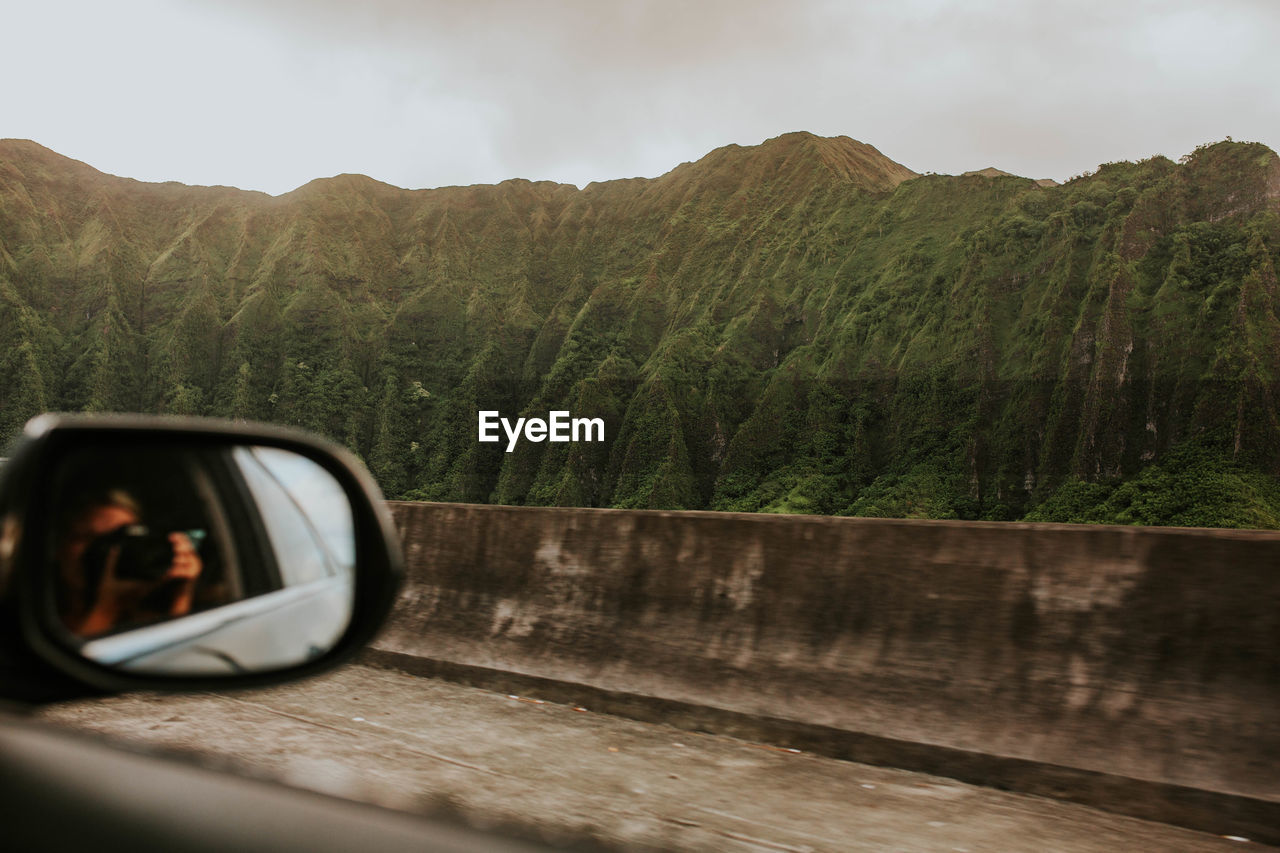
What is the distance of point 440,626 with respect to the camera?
6.00 metres

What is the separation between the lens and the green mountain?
8738 cm

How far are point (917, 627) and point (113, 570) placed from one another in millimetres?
3683

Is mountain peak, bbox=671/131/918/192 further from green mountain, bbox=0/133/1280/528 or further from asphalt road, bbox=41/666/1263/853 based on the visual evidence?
asphalt road, bbox=41/666/1263/853

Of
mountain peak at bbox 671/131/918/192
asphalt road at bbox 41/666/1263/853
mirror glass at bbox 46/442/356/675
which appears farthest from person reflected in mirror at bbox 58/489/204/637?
mountain peak at bbox 671/131/918/192

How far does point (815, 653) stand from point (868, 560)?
1.68 feet

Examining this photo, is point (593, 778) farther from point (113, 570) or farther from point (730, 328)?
point (730, 328)

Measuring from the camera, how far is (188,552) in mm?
1670

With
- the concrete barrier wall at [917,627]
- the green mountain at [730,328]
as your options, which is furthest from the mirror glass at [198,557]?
the green mountain at [730,328]

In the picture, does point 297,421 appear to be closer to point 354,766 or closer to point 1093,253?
point 1093,253

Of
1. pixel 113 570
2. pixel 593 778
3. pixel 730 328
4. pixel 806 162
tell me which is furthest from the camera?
pixel 806 162

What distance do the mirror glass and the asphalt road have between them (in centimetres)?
188

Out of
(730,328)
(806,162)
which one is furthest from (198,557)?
(806,162)

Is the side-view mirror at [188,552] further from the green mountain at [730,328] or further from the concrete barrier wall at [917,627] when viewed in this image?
the green mountain at [730,328]

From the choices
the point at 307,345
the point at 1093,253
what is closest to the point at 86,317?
the point at 307,345
